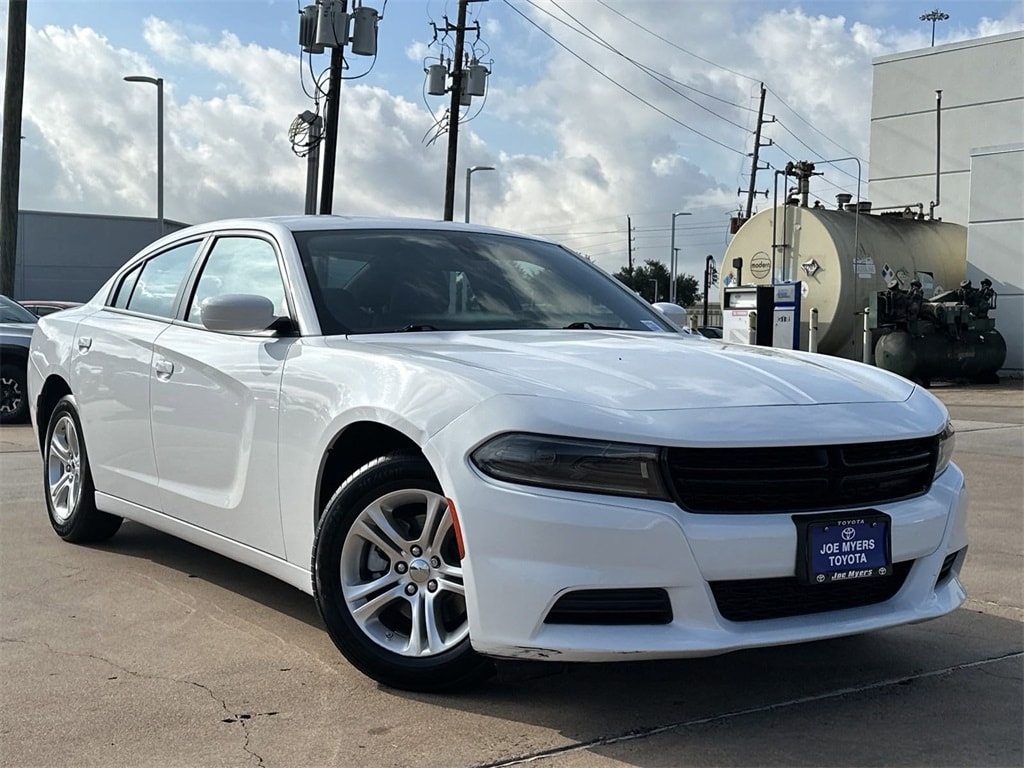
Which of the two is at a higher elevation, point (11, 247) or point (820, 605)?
point (11, 247)

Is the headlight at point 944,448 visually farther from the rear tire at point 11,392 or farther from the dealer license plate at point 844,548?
the rear tire at point 11,392

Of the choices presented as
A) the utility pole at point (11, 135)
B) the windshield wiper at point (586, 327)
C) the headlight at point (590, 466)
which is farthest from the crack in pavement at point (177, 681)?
the utility pole at point (11, 135)

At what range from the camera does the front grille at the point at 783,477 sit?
3045 millimetres

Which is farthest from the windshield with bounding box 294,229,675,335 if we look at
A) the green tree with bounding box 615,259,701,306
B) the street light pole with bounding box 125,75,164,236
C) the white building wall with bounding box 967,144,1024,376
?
the green tree with bounding box 615,259,701,306

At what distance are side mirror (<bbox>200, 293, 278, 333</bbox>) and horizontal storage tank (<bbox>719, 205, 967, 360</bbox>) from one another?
774 inches

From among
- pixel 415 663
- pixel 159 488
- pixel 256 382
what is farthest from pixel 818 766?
pixel 159 488

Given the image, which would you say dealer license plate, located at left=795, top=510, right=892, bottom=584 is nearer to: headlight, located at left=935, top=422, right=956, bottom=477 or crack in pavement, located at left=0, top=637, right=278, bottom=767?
headlight, located at left=935, top=422, right=956, bottom=477

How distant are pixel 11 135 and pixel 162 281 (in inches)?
545

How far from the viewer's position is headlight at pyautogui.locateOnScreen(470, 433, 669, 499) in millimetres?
3010

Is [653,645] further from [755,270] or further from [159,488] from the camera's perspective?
[755,270]

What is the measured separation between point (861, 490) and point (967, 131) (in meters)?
30.9

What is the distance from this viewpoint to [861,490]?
326cm

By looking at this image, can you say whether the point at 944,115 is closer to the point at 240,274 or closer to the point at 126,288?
the point at 126,288

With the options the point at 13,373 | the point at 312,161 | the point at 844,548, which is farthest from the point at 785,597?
the point at 312,161
